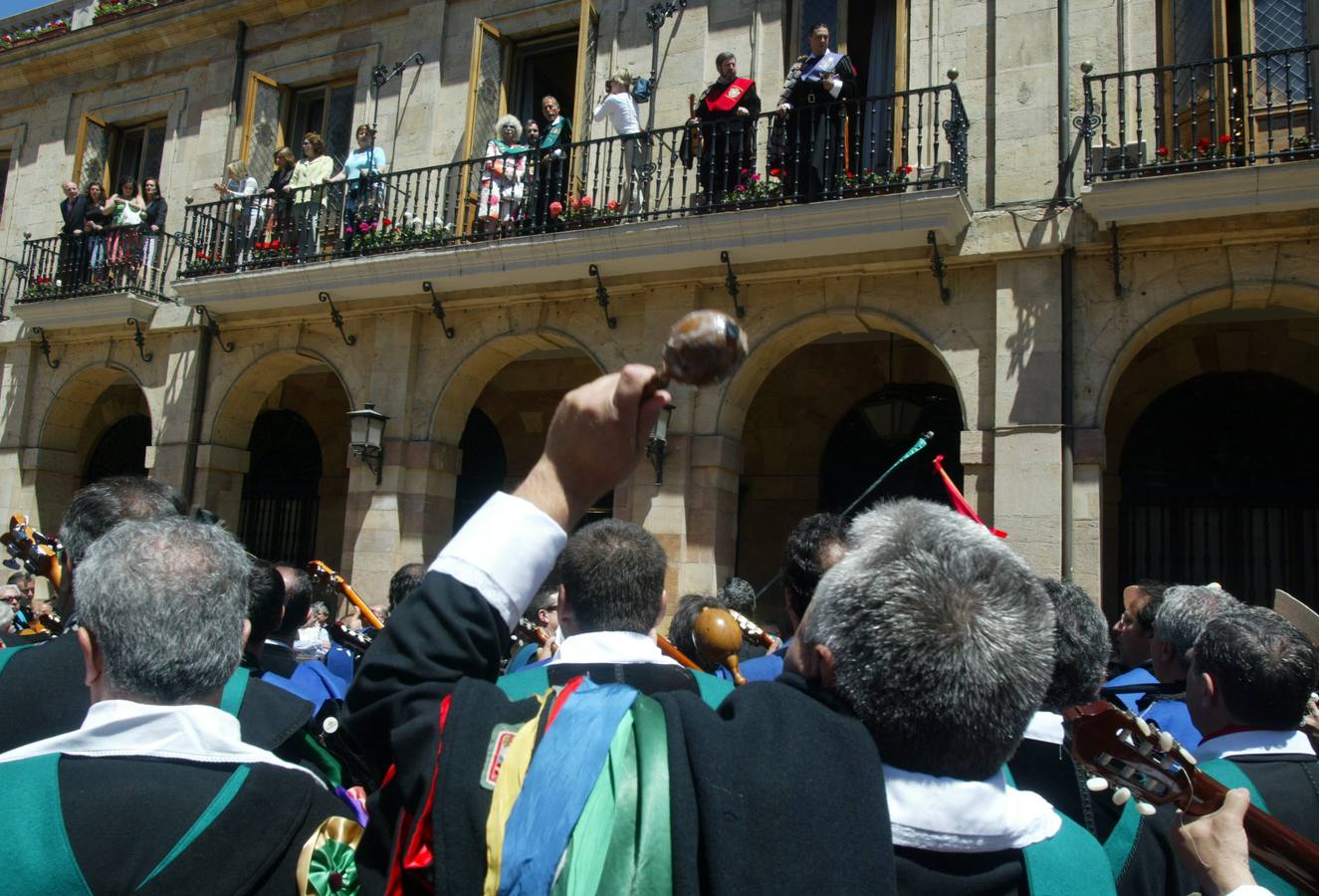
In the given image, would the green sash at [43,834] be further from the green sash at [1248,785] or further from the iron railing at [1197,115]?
the iron railing at [1197,115]

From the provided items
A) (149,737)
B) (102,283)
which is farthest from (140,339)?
(149,737)

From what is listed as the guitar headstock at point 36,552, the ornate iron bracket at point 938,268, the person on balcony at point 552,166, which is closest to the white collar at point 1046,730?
the guitar headstock at point 36,552

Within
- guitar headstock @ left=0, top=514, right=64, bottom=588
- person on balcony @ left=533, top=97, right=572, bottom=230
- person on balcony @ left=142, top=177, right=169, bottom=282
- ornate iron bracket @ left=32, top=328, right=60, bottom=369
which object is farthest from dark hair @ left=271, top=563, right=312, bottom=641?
ornate iron bracket @ left=32, top=328, right=60, bottom=369

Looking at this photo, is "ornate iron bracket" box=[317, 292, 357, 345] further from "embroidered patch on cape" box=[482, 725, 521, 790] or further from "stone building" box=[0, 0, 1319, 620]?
"embroidered patch on cape" box=[482, 725, 521, 790]

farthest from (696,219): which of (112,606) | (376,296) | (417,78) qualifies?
(112,606)

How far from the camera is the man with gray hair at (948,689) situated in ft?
4.46

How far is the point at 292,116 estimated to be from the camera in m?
13.3

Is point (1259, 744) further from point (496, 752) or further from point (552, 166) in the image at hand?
point (552, 166)

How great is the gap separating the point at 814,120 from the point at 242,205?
691 centimetres

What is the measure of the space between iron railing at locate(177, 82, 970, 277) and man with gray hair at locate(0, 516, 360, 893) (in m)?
7.66

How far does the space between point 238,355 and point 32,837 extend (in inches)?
453

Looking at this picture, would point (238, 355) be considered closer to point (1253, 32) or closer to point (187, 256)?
point (187, 256)

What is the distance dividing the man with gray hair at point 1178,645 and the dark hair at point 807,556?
1281mm

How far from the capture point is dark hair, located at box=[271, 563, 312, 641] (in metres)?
3.99
